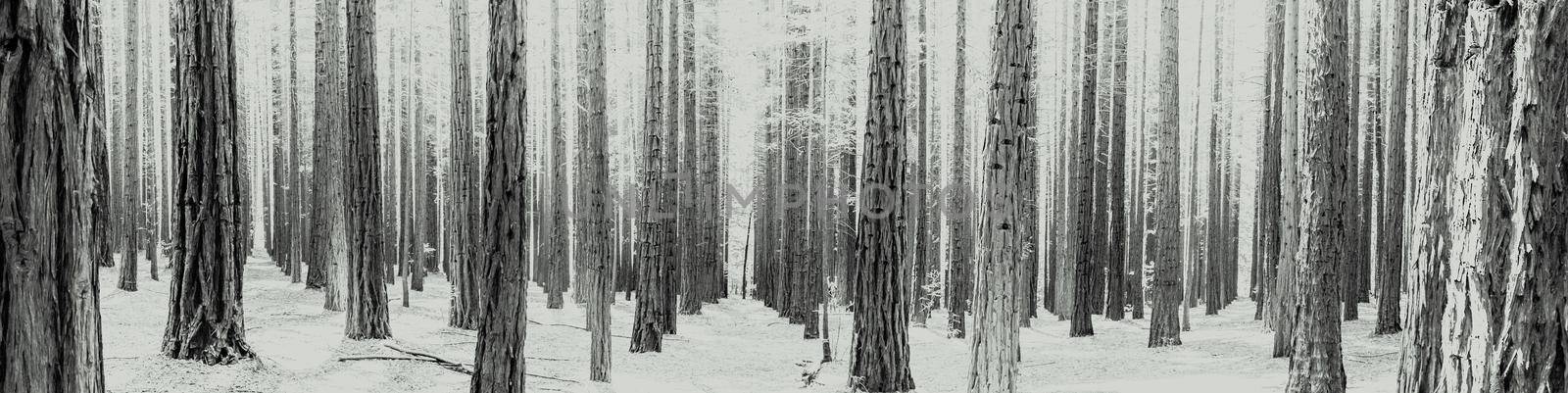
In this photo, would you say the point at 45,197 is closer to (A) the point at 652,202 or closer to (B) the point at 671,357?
(A) the point at 652,202

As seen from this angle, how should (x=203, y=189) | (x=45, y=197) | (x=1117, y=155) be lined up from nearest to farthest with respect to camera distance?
1. (x=45, y=197)
2. (x=203, y=189)
3. (x=1117, y=155)

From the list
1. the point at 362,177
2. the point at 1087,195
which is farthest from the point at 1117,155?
the point at 362,177

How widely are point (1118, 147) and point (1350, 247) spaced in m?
4.65

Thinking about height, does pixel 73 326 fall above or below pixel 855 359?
above

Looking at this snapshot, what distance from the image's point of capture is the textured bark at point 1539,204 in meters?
2.73

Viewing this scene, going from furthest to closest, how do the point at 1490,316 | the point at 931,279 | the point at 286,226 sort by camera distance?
the point at 286,226, the point at 931,279, the point at 1490,316

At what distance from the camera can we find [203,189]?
8.12 metres

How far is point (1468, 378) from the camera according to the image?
287 centimetres

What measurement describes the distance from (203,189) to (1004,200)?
6.59 meters

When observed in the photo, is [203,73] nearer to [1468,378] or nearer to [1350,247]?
[1468,378]

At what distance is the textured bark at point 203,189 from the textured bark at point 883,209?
5504mm

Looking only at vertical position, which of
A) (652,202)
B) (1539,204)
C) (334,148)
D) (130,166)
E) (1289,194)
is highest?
→ (334,148)

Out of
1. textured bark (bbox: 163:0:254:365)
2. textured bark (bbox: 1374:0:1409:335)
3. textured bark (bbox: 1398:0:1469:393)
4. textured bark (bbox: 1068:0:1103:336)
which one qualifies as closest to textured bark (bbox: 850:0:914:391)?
textured bark (bbox: 163:0:254:365)

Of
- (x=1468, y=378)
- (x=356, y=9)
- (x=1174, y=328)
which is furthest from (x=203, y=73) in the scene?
(x=1174, y=328)
